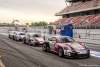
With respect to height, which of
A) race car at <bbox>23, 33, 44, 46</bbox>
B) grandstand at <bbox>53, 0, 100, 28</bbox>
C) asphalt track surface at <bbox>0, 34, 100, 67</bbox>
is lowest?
asphalt track surface at <bbox>0, 34, 100, 67</bbox>

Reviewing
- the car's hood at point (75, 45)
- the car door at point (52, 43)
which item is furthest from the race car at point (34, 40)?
the car's hood at point (75, 45)

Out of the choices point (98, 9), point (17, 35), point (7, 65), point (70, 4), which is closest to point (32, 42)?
point (17, 35)

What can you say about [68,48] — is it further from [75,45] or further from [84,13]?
[84,13]

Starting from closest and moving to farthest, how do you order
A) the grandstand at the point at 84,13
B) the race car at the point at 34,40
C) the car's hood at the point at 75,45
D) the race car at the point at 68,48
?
the race car at the point at 68,48 → the car's hood at the point at 75,45 → the race car at the point at 34,40 → the grandstand at the point at 84,13

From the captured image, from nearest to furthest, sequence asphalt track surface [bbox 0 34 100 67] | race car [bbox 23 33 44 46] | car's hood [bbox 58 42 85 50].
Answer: asphalt track surface [bbox 0 34 100 67]
car's hood [bbox 58 42 85 50]
race car [bbox 23 33 44 46]

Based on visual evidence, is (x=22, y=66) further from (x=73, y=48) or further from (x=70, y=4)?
(x=70, y=4)

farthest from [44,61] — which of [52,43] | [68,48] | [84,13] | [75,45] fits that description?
[84,13]

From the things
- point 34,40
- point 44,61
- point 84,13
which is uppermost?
point 84,13

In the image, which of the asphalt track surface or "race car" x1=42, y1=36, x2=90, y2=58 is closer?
the asphalt track surface

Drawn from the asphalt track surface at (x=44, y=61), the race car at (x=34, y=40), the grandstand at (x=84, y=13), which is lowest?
the asphalt track surface at (x=44, y=61)

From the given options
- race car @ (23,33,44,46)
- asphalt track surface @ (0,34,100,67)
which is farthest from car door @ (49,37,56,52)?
race car @ (23,33,44,46)

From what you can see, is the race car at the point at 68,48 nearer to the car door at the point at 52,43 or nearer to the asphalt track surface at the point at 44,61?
the car door at the point at 52,43

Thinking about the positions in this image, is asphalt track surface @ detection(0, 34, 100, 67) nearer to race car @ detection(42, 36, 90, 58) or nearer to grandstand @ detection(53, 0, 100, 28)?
race car @ detection(42, 36, 90, 58)

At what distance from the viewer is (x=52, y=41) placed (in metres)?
13.7
